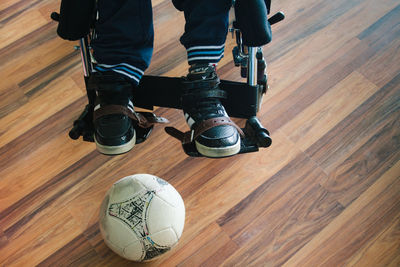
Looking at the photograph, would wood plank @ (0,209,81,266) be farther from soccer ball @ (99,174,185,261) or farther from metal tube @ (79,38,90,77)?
metal tube @ (79,38,90,77)

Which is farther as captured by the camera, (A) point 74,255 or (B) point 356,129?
(B) point 356,129

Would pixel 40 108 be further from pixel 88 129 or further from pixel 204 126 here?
pixel 204 126

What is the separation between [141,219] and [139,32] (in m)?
0.54

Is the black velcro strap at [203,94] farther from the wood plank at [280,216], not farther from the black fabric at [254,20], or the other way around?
the wood plank at [280,216]

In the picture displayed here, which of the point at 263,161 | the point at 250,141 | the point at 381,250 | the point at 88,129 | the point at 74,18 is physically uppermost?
the point at 74,18

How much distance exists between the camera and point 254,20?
1107mm

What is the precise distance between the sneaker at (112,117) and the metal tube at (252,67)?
354 millimetres

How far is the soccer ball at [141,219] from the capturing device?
1104 millimetres

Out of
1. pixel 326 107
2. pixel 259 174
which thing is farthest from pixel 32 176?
pixel 326 107

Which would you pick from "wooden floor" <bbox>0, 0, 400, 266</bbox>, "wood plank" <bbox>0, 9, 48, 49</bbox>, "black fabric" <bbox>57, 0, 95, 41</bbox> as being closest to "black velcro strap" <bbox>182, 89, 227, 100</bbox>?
"wooden floor" <bbox>0, 0, 400, 266</bbox>

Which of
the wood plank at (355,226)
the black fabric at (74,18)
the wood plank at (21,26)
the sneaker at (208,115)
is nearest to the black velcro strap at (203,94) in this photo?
the sneaker at (208,115)

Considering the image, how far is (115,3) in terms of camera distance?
1253 millimetres

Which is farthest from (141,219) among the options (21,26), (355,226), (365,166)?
(21,26)

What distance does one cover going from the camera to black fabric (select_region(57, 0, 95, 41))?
116 cm
